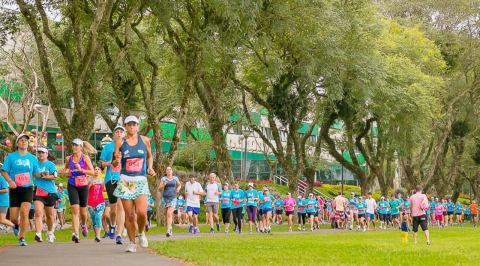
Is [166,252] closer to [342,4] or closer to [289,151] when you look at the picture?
[342,4]

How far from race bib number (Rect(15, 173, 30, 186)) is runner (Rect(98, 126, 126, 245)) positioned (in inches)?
54.4

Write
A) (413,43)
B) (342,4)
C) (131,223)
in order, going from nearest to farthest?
1. (131,223)
2. (342,4)
3. (413,43)

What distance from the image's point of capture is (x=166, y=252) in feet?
34.9

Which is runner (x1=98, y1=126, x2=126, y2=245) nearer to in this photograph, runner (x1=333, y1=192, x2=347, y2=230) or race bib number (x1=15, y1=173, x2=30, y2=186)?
race bib number (x1=15, y1=173, x2=30, y2=186)

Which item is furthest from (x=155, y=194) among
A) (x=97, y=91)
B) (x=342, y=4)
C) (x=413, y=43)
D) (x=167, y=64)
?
(x=413, y=43)

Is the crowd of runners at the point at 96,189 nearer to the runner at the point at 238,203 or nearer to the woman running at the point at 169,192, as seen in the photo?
the woman running at the point at 169,192

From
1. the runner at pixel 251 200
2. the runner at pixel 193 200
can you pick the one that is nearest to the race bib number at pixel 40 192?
the runner at pixel 193 200

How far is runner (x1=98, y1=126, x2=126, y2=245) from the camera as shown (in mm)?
11820

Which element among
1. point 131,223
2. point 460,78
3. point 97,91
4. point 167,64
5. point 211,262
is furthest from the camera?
point 460,78

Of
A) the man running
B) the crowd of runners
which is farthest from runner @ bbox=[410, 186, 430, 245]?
the man running

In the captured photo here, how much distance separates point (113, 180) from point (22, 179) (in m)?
1.67

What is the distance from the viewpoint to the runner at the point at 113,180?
11820 millimetres

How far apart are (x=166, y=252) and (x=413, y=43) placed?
31632 mm

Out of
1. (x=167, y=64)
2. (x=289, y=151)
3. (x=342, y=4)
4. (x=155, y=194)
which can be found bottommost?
(x=155, y=194)
